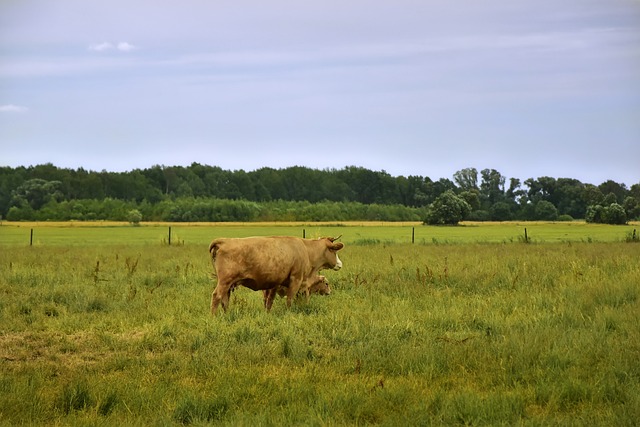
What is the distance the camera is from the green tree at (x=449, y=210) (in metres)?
79.9

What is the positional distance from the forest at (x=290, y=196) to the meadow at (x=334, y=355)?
189ft

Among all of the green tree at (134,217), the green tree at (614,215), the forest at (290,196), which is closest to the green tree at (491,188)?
the forest at (290,196)

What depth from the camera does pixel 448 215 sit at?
3196 inches

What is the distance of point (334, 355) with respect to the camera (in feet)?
31.2

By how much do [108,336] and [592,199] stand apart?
72.2m

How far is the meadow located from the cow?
39 cm

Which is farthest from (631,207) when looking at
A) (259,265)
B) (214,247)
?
(214,247)

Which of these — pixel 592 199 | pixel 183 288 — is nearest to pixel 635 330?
pixel 183 288

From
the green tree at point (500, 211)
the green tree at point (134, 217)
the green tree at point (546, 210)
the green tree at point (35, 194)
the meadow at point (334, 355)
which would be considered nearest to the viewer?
the meadow at point (334, 355)

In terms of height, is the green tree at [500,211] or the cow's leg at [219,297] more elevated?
the green tree at [500,211]

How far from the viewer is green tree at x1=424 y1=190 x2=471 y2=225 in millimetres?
79863

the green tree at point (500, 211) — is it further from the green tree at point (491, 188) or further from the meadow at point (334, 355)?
the meadow at point (334, 355)

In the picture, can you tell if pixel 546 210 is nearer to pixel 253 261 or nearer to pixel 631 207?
pixel 631 207

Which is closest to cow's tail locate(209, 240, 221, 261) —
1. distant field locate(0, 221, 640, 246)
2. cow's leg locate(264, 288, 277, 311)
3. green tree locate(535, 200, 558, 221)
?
cow's leg locate(264, 288, 277, 311)
